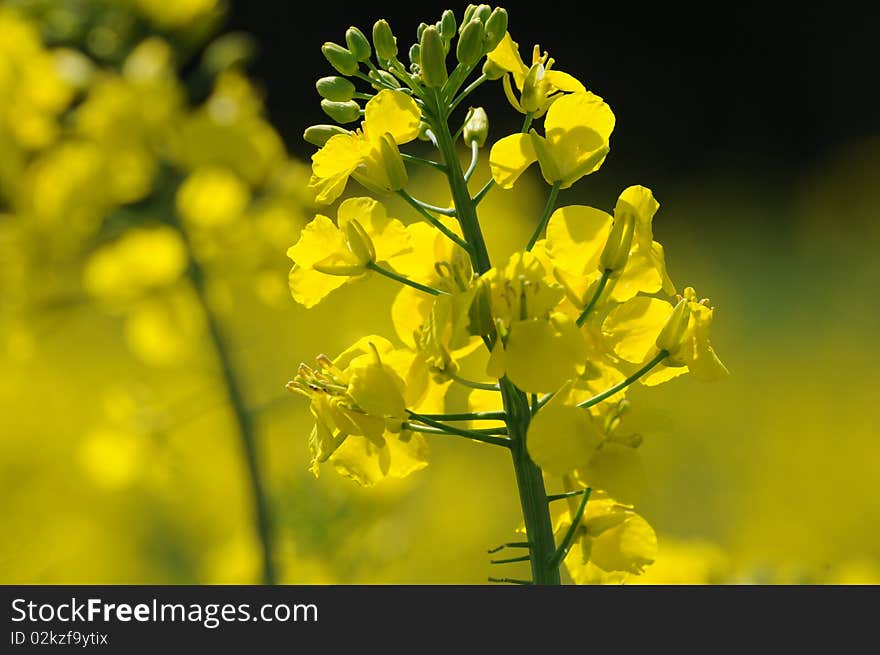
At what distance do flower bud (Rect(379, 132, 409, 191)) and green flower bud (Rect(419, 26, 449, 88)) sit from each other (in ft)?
0.16

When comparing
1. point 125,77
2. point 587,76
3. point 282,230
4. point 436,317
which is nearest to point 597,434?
point 436,317

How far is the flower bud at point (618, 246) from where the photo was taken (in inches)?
32.8

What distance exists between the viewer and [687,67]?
8.27 m

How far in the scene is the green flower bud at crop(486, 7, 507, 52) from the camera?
852 millimetres

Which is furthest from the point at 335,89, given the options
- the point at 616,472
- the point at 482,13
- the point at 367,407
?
the point at 616,472

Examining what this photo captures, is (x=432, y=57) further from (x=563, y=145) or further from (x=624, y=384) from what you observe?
(x=624, y=384)

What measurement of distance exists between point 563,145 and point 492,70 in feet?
0.29

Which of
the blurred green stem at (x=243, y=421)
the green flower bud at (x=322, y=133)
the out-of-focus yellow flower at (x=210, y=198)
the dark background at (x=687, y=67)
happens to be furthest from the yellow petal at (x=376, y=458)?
the dark background at (x=687, y=67)

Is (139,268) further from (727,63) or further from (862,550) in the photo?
(727,63)

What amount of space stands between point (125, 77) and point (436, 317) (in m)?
1.23

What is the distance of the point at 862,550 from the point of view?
2.48 metres

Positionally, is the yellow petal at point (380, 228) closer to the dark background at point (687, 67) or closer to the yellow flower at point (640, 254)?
the yellow flower at point (640, 254)

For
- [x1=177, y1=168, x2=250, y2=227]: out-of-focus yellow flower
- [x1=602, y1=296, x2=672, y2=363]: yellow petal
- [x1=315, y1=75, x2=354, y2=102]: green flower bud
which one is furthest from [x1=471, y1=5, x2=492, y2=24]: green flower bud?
[x1=177, y1=168, x2=250, y2=227]: out-of-focus yellow flower

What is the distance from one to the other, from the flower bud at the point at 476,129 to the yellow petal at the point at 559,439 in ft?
0.76
